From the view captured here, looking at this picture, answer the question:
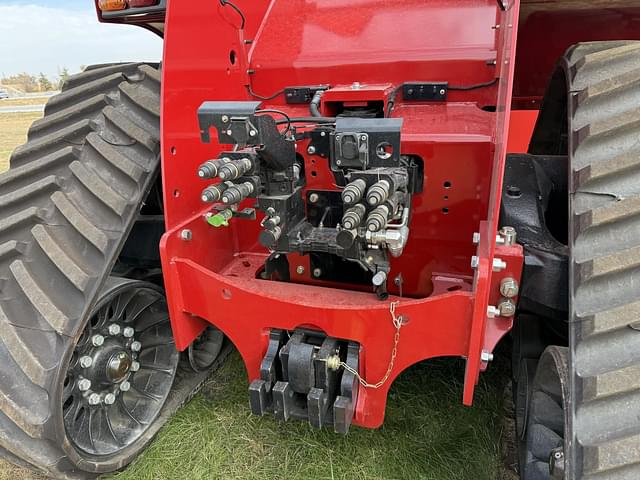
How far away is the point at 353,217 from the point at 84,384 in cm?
134

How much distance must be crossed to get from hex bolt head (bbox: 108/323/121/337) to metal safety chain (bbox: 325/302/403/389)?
97cm

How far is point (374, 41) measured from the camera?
2.35 m

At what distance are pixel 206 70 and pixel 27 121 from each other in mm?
15633

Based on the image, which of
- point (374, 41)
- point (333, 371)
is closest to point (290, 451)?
point (333, 371)

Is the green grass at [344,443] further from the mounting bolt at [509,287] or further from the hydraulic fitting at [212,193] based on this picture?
the hydraulic fitting at [212,193]

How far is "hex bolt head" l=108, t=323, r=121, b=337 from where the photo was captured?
2.16 m

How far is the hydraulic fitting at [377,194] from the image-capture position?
1.43 m

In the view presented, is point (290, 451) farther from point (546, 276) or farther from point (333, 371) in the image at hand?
point (546, 276)

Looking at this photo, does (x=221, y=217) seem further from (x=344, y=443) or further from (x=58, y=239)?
(x=344, y=443)

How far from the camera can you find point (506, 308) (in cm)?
170

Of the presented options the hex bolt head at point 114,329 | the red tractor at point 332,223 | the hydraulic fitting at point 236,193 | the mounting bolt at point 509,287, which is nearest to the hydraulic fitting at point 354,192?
the red tractor at point 332,223

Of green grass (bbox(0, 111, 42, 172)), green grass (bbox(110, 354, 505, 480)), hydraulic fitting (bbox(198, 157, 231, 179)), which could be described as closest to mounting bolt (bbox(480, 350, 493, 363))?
green grass (bbox(110, 354, 505, 480))

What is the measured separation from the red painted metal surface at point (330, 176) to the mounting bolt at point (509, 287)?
29 millimetres

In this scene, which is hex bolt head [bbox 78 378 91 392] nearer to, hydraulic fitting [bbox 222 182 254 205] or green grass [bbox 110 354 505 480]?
green grass [bbox 110 354 505 480]
